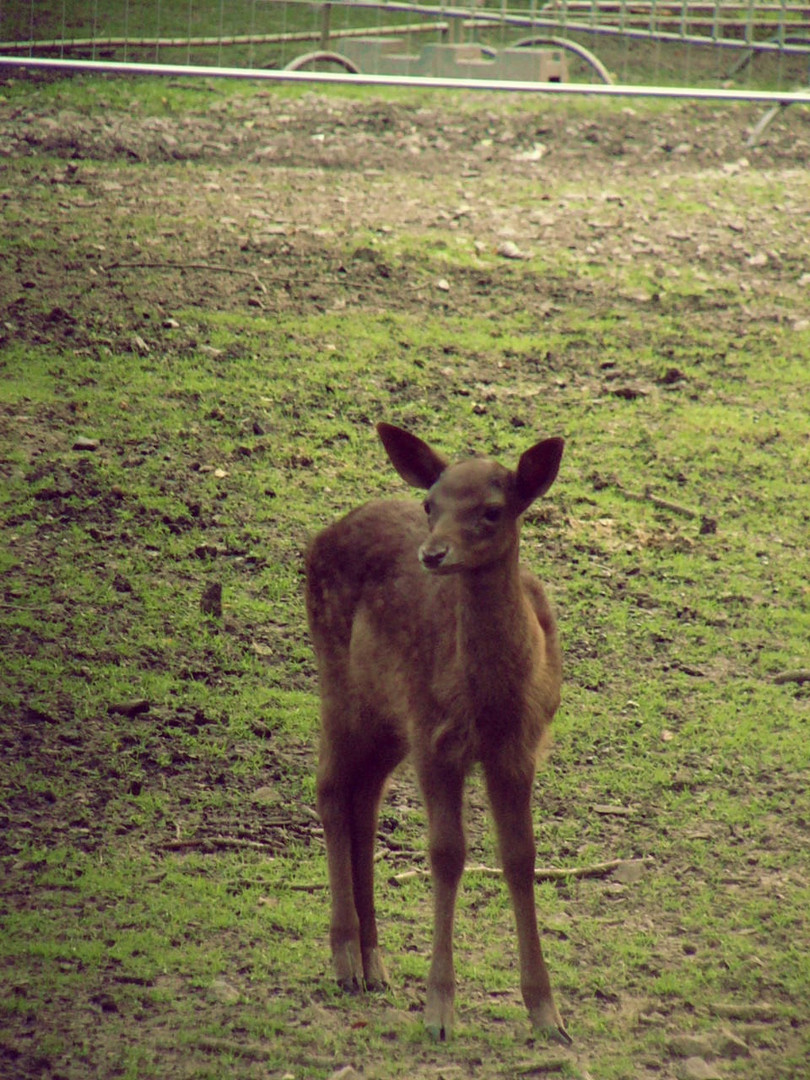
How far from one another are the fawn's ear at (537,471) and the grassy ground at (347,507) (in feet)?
4.84

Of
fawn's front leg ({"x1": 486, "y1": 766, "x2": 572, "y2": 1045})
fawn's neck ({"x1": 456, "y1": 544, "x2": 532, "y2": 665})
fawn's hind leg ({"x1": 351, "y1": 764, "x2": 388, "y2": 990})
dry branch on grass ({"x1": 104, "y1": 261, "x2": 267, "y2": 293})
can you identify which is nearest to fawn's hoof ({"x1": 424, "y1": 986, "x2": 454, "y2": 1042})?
fawn's front leg ({"x1": 486, "y1": 766, "x2": 572, "y2": 1045})

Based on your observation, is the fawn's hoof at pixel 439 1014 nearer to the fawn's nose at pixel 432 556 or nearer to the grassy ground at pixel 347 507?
the grassy ground at pixel 347 507

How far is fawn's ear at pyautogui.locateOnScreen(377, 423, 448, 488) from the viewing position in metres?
4.34

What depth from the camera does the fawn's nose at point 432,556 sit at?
12.6 ft

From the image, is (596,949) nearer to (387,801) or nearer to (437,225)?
(387,801)

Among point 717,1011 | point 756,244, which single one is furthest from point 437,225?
point 717,1011

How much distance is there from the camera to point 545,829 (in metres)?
5.43

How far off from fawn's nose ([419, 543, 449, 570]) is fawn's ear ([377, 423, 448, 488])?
0.52m

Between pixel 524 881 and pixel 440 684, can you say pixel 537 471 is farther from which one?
pixel 524 881

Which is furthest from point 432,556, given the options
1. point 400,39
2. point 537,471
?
point 400,39

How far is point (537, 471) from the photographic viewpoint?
416cm

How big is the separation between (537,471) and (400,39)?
10783 millimetres

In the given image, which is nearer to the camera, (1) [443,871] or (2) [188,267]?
(1) [443,871]

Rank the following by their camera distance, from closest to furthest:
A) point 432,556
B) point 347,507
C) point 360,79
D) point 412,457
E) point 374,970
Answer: point 432,556 → point 412,457 → point 374,970 → point 347,507 → point 360,79
